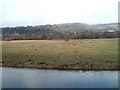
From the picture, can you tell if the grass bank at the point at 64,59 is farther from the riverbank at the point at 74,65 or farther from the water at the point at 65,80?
the water at the point at 65,80

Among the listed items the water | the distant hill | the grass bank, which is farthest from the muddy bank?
the distant hill

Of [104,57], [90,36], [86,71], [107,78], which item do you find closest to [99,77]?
[107,78]

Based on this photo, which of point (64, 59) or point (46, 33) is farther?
point (46, 33)

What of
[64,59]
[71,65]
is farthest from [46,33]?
[71,65]

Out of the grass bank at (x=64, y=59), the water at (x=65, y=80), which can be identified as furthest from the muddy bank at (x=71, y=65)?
the water at (x=65, y=80)

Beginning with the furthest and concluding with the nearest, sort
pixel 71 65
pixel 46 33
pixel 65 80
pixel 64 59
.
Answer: pixel 46 33 → pixel 64 59 → pixel 71 65 → pixel 65 80

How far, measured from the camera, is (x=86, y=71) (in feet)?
93.9

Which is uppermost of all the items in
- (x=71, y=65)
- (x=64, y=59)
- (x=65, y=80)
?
(x=64, y=59)

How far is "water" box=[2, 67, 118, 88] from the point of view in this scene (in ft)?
69.1

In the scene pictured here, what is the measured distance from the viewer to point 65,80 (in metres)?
23.3

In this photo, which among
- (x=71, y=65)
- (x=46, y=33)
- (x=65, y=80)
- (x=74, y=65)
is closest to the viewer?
(x=65, y=80)

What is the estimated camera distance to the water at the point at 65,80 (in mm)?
21062

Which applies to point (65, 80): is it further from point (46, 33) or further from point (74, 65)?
point (46, 33)

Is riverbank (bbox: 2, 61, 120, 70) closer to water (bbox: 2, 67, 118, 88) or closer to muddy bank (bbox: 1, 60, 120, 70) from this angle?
muddy bank (bbox: 1, 60, 120, 70)
